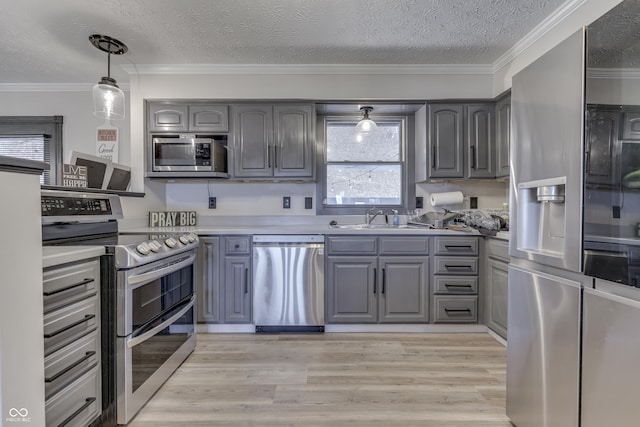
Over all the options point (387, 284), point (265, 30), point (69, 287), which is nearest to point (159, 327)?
point (69, 287)

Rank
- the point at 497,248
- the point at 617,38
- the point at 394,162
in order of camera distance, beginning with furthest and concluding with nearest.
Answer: the point at 394,162 < the point at 497,248 < the point at 617,38

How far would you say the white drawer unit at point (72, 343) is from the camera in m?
1.20

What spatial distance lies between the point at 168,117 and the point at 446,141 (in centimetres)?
272

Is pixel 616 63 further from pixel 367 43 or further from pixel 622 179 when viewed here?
pixel 367 43

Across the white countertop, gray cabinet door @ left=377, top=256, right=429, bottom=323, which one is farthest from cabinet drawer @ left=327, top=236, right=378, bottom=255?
the white countertop

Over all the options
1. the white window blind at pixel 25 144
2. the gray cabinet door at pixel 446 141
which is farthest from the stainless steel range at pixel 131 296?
the gray cabinet door at pixel 446 141

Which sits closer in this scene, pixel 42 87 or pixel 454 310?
pixel 454 310

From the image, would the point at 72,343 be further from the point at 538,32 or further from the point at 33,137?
the point at 538,32

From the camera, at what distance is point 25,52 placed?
279 centimetres

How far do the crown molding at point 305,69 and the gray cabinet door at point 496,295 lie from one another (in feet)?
Result: 6.17

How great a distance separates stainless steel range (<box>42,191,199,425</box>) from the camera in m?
1.50

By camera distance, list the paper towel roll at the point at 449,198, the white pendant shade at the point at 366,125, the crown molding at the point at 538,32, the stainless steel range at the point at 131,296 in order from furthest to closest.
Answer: the paper towel roll at the point at 449,198 → the white pendant shade at the point at 366,125 → the crown molding at the point at 538,32 → the stainless steel range at the point at 131,296

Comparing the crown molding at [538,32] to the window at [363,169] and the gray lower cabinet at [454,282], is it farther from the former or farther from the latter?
the gray lower cabinet at [454,282]

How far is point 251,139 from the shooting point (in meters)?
3.03
